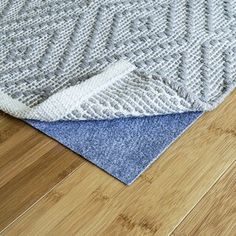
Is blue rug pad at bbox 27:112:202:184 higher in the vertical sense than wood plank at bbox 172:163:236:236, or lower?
higher

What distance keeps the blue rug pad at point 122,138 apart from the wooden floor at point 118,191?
16 mm

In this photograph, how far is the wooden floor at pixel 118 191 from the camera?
0.81 meters

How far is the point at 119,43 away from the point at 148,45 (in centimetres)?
8

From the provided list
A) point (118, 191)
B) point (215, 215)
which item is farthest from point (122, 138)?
point (215, 215)

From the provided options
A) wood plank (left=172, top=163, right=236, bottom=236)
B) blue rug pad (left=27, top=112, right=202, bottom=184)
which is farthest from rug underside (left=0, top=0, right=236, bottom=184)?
wood plank (left=172, top=163, right=236, bottom=236)

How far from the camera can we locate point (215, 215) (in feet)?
2.68

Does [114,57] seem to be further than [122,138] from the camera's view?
Yes

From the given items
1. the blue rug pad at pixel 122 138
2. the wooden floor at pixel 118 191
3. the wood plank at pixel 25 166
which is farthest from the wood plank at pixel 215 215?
the wood plank at pixel 25 166

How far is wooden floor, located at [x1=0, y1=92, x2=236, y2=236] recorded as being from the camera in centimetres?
81

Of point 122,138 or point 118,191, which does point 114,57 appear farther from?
point 118,191

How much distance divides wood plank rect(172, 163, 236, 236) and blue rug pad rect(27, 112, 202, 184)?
5.3 inches

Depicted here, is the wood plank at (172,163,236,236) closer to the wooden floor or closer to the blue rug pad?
the wooden floor

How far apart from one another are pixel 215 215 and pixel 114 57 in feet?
1.67

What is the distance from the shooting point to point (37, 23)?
1292 mm
